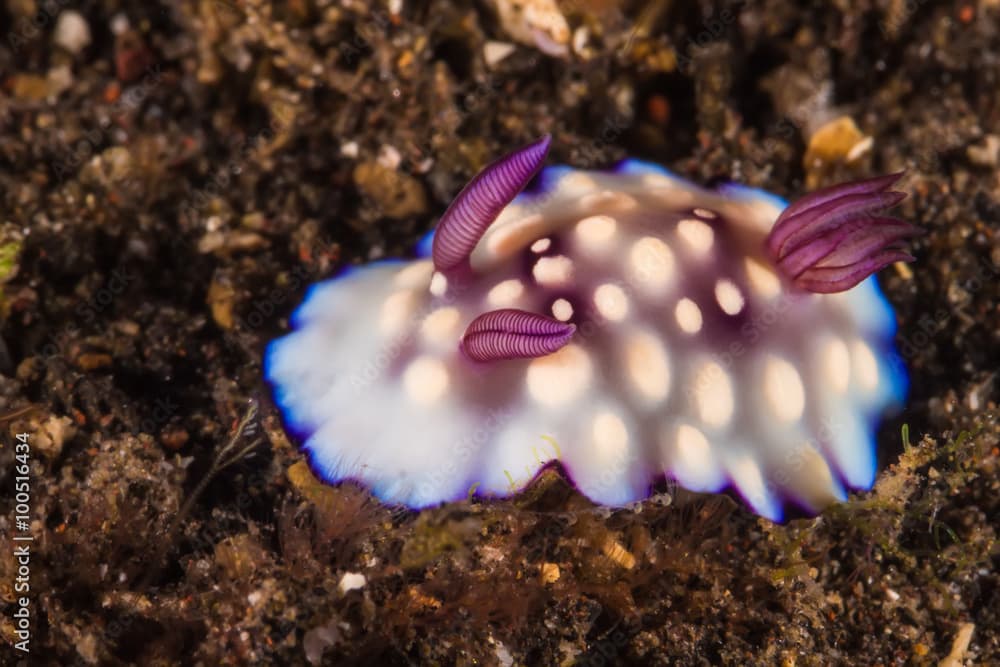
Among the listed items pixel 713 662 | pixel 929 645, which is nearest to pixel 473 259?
pixel 713 662

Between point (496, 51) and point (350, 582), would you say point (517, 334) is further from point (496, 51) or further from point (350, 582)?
point (496, 51)

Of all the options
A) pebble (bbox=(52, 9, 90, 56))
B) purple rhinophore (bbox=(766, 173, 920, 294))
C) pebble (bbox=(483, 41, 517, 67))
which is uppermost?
purple rhinophore (bbox=(766, 173, 920, 294))

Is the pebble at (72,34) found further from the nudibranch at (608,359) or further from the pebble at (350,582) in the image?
the pebble at (350,582)

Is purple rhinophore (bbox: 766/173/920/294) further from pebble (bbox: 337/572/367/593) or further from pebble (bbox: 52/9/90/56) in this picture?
pebble (bbox: 52/9/90/56)

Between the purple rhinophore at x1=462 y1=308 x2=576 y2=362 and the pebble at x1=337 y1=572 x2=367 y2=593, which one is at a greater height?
the purple rhinophore at x1=462 y1=308 x2=576 y2=362

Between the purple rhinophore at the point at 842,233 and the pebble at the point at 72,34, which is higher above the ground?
the purple rhinophore at the point at 842,233

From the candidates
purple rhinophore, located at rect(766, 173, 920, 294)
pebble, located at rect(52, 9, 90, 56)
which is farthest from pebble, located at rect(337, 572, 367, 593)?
pebble, located at rect(52, 9, 90, 56)

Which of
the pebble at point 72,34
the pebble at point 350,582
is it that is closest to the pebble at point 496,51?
the pebble at point 72,34
